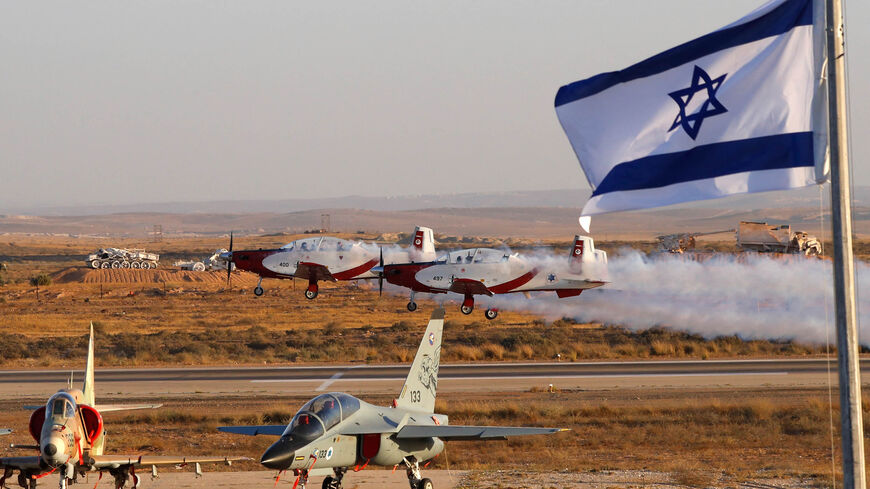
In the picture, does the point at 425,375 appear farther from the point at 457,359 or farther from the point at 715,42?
the point at 457,359

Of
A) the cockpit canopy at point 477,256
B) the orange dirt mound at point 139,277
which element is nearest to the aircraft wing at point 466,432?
the cockpit canopy at point 477,256

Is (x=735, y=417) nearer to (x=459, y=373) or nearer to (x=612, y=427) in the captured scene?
(x=612, y=427)

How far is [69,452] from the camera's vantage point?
1983cm

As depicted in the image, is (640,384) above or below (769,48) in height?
below

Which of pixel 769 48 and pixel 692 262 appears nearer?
pixel 769 48

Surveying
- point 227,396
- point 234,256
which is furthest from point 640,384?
point 234,256

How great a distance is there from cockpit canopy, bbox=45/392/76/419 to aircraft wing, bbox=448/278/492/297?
35.4 metres

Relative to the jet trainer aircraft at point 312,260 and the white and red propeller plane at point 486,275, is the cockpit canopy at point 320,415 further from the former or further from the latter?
the jet trainer aircraft at point 312,260

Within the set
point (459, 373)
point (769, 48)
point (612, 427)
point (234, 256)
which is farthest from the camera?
point (234, 256)

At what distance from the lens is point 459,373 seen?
164 feet

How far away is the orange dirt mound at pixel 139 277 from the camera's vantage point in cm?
12756

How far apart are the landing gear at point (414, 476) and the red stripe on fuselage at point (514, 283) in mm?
33306

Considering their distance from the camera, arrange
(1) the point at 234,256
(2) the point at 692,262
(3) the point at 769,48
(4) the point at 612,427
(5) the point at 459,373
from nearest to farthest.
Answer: (3) the point at 769,48, (4) the point at 612,427, (5) the point at 459,373, (1) the point at 234,256, (2) the point at 692,262

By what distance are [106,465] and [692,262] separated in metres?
53.6
